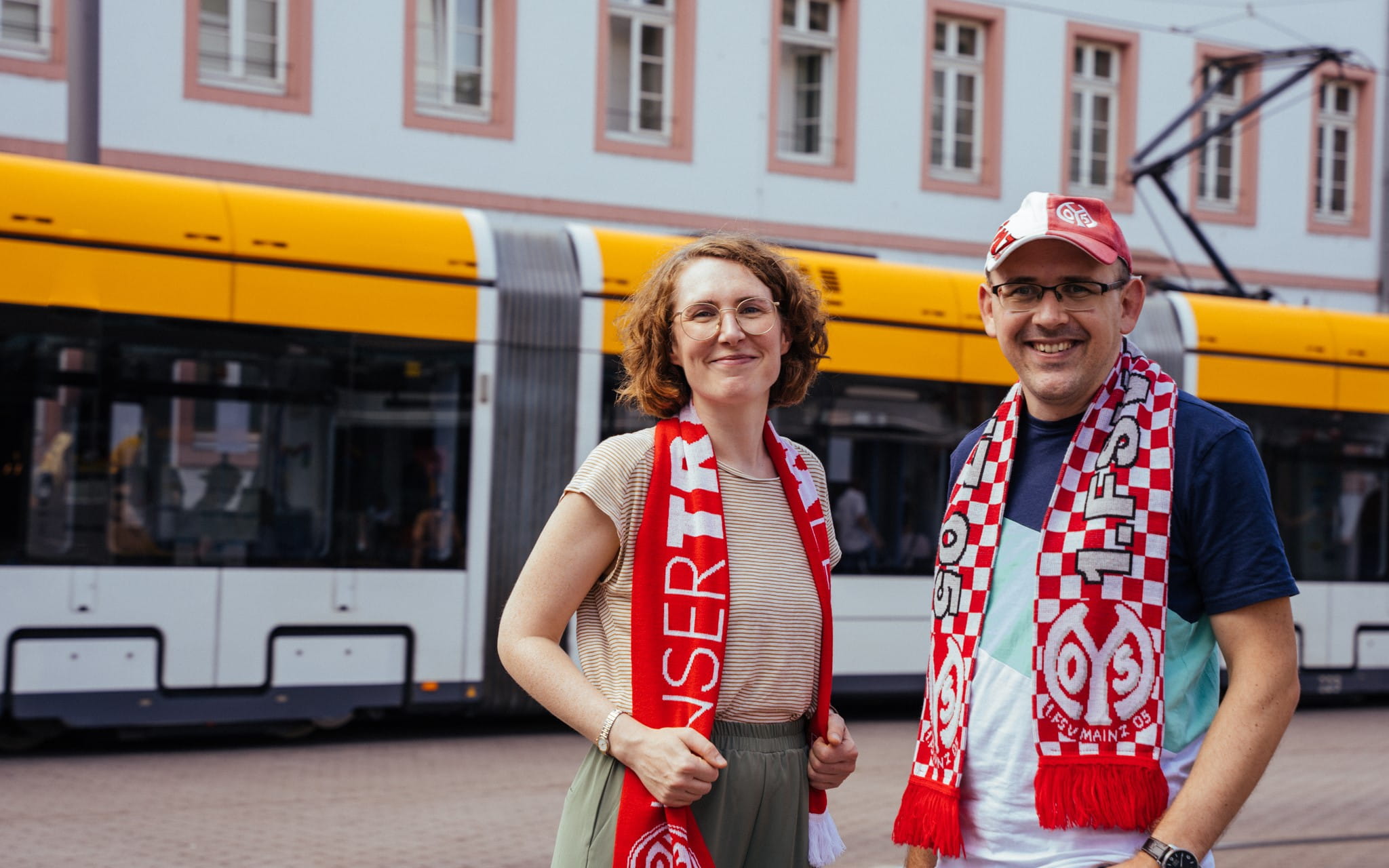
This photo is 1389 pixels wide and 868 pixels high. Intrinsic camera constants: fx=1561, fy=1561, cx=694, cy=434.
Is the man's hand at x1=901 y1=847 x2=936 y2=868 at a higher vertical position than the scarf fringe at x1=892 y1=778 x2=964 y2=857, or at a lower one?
lower

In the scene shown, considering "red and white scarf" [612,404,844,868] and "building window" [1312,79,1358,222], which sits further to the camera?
"building window" [1312,79,1358,222]

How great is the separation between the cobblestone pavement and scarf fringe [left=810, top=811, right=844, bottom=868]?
150 inches

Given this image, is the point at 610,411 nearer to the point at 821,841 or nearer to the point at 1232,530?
the point at 821,841

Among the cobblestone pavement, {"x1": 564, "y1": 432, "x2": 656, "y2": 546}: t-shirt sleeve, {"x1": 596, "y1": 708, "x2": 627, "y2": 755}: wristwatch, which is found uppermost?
{"x1": 564, "y1": 432, "x2": 656, "y2": 546}: t-shirt sleeve

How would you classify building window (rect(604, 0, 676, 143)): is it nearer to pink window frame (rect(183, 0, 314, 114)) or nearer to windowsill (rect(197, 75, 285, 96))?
pink window frame (rect(183, 0, 314, 114))

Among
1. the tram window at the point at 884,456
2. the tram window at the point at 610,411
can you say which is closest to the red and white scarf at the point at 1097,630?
the tram window at the point at 610,411

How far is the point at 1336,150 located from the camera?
71.2ft

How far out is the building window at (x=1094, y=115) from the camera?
19844mm

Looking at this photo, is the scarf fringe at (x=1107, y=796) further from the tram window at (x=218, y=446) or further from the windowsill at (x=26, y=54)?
the windowsill at (x=26, y=54)

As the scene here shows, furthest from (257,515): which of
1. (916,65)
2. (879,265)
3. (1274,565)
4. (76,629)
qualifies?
(916,65)

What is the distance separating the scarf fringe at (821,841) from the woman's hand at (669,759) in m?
0.31

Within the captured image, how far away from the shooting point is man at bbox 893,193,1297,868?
85.6 inches

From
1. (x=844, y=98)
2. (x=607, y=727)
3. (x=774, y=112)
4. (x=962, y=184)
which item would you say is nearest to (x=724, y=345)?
(x=607, y=727)

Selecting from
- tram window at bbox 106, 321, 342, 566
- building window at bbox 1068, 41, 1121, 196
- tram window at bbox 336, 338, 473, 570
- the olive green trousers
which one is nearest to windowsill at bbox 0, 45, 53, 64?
tram window at bbox 106, 321, 342, 566
